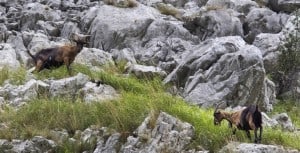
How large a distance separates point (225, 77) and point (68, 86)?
4715mm

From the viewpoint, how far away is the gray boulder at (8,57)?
1829cm

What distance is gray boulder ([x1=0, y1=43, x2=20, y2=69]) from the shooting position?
1829cm

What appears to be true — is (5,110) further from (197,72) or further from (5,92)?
(197,72)

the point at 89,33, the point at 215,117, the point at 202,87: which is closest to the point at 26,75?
the point at 202,87

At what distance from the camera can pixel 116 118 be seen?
12414 millimetres

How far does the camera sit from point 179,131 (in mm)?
11547

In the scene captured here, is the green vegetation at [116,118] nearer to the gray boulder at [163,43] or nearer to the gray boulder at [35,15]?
the gray boulder at [163,43]

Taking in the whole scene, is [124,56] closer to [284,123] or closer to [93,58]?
[93,58]

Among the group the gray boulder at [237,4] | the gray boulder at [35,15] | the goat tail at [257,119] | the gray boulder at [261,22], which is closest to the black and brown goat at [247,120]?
the goat tail at [257,119]

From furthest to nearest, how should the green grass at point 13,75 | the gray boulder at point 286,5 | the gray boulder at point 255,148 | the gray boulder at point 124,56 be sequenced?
the gray boulder at point 286,5, the gray boulder at point 124,56, the green grass at point 13,75, the gray boulder at point 255,148

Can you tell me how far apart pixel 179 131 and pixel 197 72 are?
21.1 ft

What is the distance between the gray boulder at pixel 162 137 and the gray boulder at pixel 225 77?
4.15 m

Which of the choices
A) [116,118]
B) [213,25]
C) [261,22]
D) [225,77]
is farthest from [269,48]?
Answer: [116,118]

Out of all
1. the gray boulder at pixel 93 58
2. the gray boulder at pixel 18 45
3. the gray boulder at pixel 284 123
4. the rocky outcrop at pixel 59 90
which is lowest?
the gray boulder at pixel 18 45
